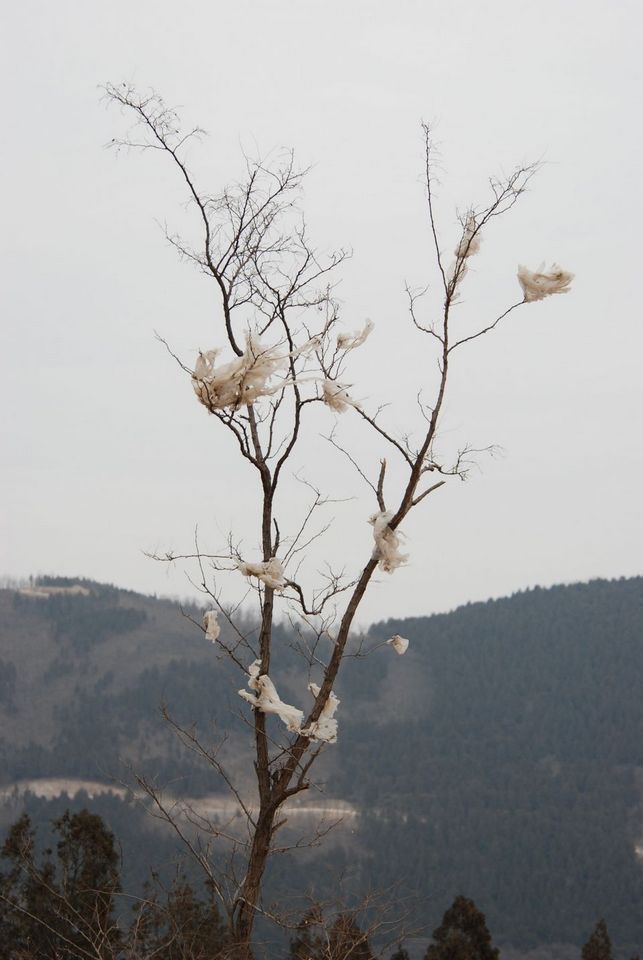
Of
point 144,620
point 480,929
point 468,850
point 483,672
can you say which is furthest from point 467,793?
point 480,929

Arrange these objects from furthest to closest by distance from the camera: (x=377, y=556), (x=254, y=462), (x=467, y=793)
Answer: (x=467, y=793) < (x=254, y=462) < (x=377, y=556)

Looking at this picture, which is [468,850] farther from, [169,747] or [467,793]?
[169,747]

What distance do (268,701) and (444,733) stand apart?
120300mm

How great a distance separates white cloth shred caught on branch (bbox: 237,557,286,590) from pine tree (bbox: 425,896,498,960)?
60.7 feet

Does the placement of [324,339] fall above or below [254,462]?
above

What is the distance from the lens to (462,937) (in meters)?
22.0

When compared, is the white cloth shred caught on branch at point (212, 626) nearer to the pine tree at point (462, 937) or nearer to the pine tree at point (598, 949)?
the pine tree at point (462, 937)

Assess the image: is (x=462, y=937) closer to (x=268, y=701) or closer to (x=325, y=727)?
(x=325, y=727)

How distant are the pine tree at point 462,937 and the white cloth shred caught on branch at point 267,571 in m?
18.5

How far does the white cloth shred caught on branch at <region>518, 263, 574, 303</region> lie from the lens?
4906mm

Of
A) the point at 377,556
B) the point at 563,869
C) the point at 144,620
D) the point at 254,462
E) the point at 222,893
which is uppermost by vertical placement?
the point at 144,620

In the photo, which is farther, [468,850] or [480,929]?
[468,850]

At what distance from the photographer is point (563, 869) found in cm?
8762

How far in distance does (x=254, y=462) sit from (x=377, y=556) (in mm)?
771
